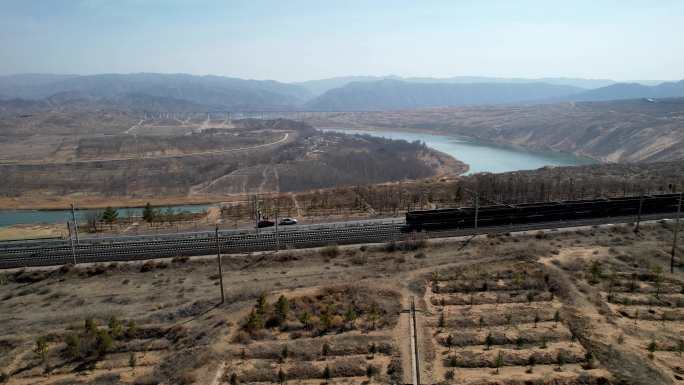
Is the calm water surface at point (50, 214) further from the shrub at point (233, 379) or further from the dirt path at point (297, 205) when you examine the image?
the shrub at point (233, 379)

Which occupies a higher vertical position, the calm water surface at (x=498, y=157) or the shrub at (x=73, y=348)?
the shrub at (x=73, y=348)

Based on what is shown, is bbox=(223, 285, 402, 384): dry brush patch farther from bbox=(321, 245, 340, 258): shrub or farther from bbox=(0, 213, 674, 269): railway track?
bbox=(0, 213, 674, 269): railway track

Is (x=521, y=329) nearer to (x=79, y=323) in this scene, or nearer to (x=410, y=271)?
(x=410, y=271)

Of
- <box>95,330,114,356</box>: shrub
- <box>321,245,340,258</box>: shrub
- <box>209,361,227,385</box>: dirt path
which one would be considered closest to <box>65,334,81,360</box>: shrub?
<box>95,330,114,356</box>: shrub

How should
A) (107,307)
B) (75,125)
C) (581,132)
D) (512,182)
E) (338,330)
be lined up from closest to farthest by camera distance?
1. (338,330)
2. (107,307)
3. (512,182)
4. (581,132)
5. (75,125)

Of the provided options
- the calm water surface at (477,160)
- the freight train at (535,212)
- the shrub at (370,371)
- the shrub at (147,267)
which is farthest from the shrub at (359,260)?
the calm water surface at (477,160)

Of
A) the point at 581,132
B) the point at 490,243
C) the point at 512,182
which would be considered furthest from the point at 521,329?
the point at 581,132
